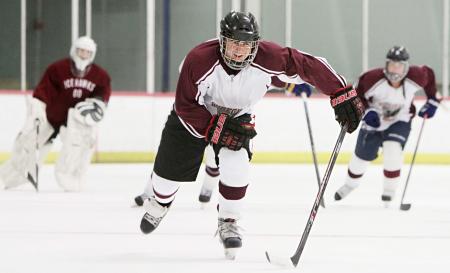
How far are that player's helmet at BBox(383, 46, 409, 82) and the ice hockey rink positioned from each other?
785 mm

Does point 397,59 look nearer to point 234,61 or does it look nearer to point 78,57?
point 78,57

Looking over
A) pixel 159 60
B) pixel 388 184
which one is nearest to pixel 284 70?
pixel 388 184

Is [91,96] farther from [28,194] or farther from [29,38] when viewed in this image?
[29,38]

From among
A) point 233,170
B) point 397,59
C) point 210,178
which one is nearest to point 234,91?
point 233,170

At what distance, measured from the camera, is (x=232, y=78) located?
341 cm

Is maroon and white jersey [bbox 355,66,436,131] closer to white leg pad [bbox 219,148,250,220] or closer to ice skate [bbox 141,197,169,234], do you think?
ice skate [bbox 141,197,169,234]

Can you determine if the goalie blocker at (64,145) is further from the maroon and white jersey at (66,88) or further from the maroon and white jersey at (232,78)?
the maroon and white jersey at (232,78)

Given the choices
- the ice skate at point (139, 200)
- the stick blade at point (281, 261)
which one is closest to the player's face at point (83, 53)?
the ice skate at point (139, 200)

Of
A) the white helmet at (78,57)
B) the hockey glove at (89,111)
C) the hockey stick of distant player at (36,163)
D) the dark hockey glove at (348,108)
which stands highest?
the dark hockey glove at (348,108)

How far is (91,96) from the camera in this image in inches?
259

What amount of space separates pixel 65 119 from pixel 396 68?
2.33m

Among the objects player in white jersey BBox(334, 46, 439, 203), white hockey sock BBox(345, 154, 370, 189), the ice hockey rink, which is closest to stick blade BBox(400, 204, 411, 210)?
the ice hockey rink

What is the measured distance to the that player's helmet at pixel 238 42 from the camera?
3312 millimetres

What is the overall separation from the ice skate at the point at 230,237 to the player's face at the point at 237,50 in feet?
2.02
